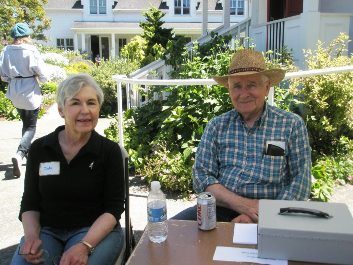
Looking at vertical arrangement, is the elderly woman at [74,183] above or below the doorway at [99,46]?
below

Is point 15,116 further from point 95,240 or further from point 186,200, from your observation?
point 95,240

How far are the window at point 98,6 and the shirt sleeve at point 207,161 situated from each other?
1394 inches

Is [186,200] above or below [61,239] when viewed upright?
below

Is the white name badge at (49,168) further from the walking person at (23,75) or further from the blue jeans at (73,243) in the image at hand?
the walking person at (23,75)

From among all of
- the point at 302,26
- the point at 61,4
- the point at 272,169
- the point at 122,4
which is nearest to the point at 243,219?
the point at 272,169

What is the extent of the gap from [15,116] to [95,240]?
9.68 m

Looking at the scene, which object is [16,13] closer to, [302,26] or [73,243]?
[302,26]

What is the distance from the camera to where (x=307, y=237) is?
157cm

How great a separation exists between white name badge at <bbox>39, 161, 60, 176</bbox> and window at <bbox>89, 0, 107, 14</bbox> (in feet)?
117

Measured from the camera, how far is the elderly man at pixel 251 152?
2.46m

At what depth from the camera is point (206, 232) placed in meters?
1.94

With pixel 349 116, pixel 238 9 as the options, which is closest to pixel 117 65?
pixel 349 116

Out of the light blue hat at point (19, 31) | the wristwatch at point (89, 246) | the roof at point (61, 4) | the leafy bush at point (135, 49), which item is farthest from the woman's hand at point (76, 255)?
the roof at point (61, 4)

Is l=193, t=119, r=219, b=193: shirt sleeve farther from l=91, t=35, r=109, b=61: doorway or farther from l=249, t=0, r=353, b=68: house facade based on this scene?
A: l=91, t=35, r=109, b=61: doorway
